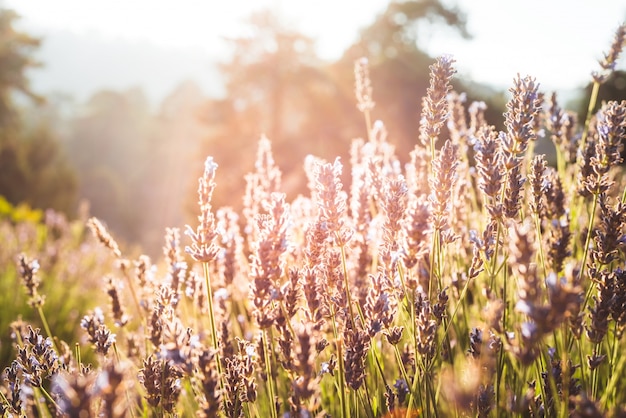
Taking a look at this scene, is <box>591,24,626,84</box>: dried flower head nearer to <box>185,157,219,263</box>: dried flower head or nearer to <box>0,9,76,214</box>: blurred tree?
<box>185,157,219,263</box>: dried flower head

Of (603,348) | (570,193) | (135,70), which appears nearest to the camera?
(603,348)

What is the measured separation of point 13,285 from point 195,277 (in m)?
4.27

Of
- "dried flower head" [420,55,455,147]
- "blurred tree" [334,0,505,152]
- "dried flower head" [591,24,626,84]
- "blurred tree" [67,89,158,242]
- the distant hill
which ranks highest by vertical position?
the distant hill

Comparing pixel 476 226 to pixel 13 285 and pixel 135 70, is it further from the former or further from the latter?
pixel 135 70

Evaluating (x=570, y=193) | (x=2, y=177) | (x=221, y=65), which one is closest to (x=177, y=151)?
(x=221, y=65)

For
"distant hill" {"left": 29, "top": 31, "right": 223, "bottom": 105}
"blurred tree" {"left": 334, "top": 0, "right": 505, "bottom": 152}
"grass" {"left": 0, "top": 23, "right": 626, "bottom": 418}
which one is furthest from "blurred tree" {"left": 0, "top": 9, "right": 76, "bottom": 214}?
"distant hill" {"left": 29, "top": 31, "right": 223, "bottom": 105}

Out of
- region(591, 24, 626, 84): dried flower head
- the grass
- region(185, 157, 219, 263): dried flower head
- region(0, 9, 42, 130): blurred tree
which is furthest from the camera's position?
region(0, 9, 42, 130): blurred tree

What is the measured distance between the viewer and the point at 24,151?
994 inches

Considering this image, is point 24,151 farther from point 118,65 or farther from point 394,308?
point 118,65

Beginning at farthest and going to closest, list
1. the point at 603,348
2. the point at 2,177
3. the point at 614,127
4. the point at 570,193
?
the point at 2,177
the point at 570,193
the point at 603,348
the point at 614,127

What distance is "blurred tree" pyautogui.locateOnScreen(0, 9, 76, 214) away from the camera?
23359 millimetres

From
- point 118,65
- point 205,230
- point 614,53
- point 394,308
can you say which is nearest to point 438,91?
point 394,308

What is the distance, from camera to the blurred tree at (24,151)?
23.4 meters

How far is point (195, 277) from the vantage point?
1917 millimetres
